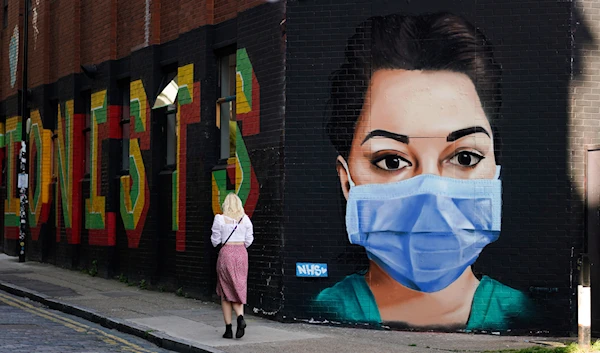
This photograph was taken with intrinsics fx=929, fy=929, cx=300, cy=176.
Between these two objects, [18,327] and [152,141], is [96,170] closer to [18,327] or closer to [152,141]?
[152,141]

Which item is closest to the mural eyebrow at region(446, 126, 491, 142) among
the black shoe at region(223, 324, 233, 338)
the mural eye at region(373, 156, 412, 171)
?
the mural eye at region(373, 156, 412, 171)

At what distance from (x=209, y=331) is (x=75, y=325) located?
2.37 m

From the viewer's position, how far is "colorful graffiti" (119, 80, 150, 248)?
1886cm

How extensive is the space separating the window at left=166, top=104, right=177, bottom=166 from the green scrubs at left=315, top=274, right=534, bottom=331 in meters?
6.05

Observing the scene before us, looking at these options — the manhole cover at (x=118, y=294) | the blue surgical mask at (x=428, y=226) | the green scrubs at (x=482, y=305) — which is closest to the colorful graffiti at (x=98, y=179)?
the manhole cover at (x=118, y=294)

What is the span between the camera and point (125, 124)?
2050 cm

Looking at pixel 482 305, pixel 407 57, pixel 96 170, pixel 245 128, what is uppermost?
pixel 407 57

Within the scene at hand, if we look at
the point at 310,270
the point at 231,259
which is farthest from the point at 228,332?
the point at 310,270

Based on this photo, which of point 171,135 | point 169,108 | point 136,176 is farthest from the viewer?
point 136,176

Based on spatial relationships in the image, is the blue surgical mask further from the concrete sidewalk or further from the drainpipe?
the drainpipe

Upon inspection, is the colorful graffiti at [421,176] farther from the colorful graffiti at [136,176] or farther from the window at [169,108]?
the colorful graffiti at [136,176]

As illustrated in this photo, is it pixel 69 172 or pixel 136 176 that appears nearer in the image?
pixel 136 176

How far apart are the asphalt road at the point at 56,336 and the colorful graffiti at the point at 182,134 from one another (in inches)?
116

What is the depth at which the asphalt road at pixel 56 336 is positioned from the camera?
11461 mm
